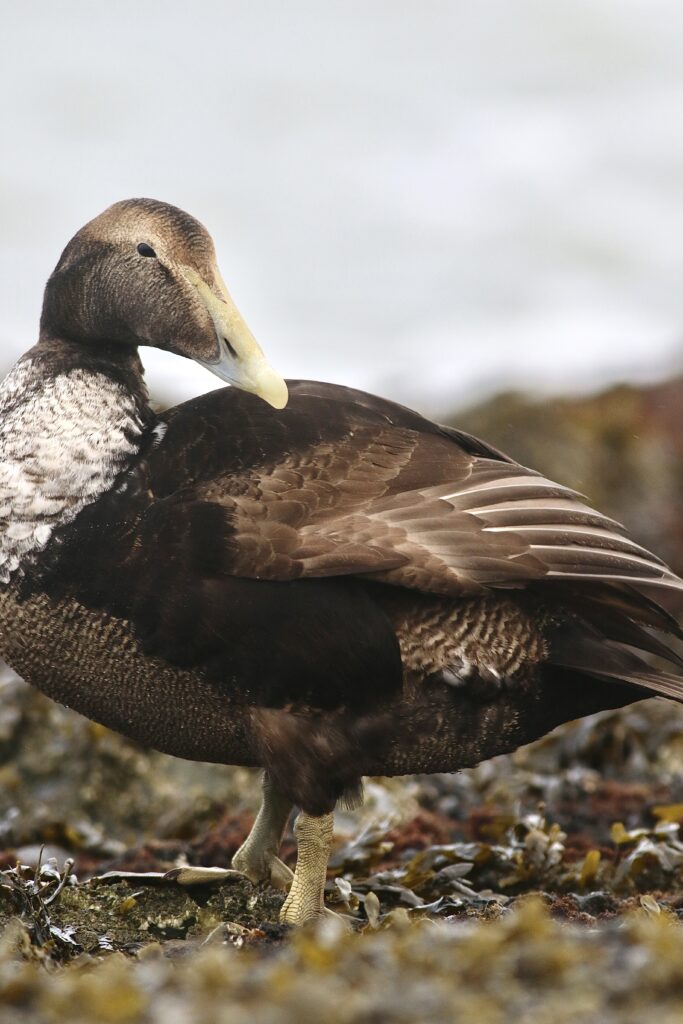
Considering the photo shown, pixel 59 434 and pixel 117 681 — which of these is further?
pixel 59 434

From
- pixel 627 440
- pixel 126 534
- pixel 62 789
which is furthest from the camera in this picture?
pixel 627 440

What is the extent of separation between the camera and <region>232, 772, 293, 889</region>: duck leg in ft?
14.9

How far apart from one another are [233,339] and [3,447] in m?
0.76

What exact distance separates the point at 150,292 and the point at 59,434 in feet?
1.72

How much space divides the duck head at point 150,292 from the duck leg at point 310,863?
1.30m

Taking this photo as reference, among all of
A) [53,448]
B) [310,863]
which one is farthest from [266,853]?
[53,448]

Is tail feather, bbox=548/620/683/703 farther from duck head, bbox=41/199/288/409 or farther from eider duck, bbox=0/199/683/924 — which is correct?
duck head, bbox=41/199/288/409

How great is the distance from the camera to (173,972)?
258cm

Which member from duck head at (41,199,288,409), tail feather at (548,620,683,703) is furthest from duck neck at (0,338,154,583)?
tail feather at (548,620,683,703)

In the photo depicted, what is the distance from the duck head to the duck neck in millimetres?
108

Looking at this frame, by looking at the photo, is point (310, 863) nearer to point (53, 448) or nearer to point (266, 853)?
point (266, 853)

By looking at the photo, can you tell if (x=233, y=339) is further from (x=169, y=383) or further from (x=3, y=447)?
(x=169, y=383)

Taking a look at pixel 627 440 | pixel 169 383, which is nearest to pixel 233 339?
pixel 627 440

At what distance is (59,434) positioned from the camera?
4.24 metres
